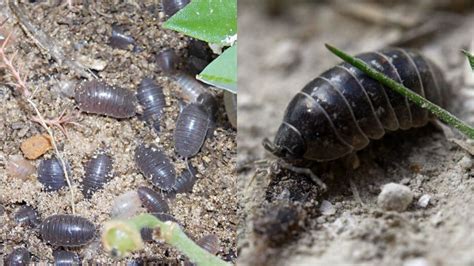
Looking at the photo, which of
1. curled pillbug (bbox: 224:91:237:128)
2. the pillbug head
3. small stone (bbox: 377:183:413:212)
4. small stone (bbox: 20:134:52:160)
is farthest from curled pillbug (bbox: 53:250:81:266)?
small stone (bbox: 377:183:413:212)

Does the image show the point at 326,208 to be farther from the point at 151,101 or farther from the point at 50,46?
the point at 50,46

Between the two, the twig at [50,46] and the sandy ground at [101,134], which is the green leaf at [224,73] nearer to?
the sandy ground at [101,134]

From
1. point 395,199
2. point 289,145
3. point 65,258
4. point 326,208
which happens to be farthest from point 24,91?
point 395,199

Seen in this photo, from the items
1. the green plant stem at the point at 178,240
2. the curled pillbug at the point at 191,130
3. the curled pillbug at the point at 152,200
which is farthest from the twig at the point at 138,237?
the curled pillbug at the point at 191,130

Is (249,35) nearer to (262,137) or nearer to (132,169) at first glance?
(262,137)

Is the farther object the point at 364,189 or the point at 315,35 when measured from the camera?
the point at 315,35

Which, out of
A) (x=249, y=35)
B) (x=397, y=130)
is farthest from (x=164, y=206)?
(x=249, y=35)
